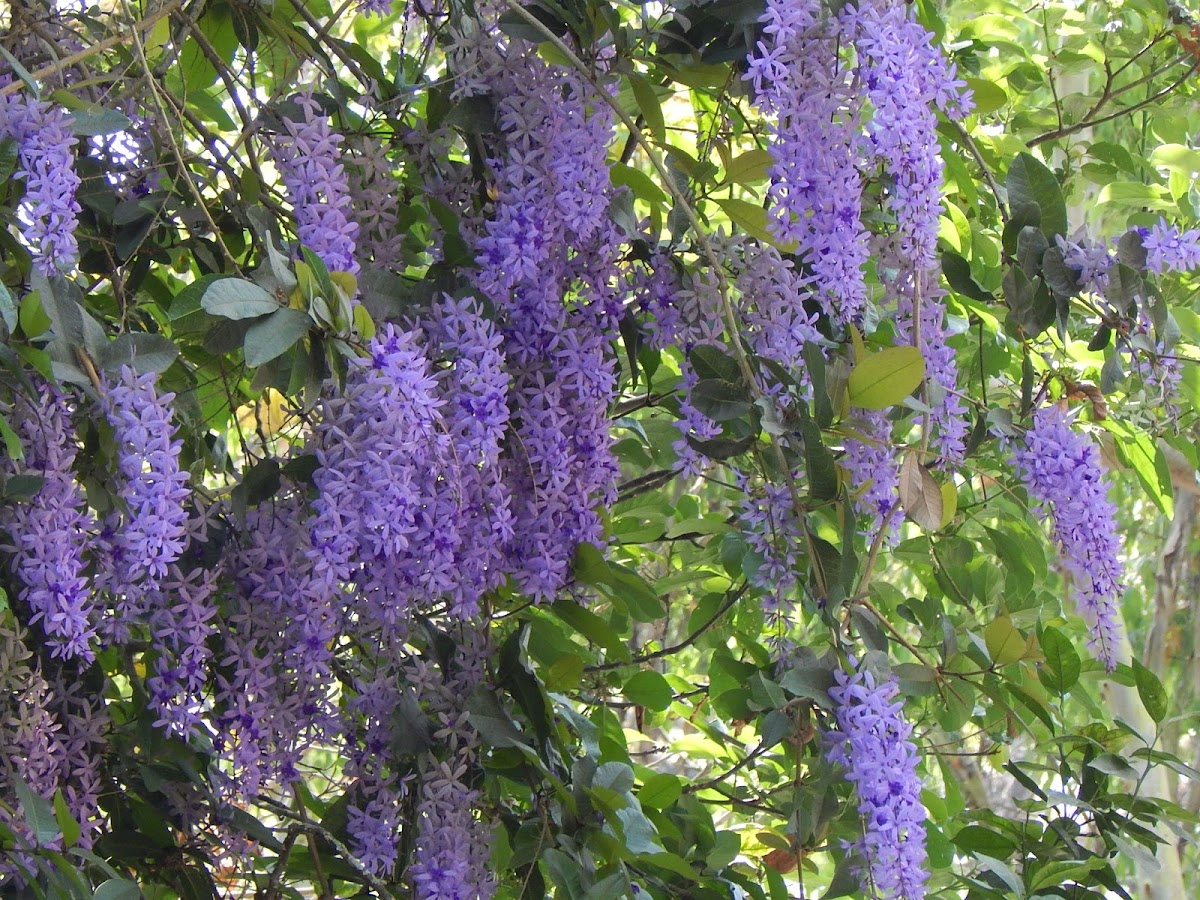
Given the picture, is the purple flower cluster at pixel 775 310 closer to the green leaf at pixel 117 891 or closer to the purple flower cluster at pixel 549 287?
the purple flower cluster at pixel 549 287

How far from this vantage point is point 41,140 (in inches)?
37.2

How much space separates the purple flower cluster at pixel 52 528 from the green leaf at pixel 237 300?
161 mm

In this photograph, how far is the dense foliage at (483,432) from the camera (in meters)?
0.93

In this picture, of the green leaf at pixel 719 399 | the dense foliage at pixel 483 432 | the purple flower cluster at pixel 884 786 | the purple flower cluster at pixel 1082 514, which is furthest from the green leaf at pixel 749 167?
the purple flower cluster at pixel 884 786

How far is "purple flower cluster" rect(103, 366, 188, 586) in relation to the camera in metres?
0.87

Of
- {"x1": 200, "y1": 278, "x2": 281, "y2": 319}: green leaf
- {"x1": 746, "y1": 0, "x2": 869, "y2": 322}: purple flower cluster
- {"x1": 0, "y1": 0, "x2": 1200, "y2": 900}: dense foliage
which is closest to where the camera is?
{"x1": 200, "y1": 278, "x2": 281, "y2": 319}: green leaf

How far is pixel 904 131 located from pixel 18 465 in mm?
707

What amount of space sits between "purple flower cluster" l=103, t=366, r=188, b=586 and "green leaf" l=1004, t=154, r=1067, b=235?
0.80 meters

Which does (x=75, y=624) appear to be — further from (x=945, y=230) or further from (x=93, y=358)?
(x=945, y=230)

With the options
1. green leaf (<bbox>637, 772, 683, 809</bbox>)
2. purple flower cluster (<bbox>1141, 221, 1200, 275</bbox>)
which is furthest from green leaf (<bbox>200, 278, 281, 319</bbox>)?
purple flower cluster (<bbox>1141, 221, 1200, 275</bbox>)

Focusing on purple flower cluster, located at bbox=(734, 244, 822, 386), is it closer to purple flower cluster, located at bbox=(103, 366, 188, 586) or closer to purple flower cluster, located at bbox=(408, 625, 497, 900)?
purple flower cluster, located at bbox=(408, 625, 497, 900)

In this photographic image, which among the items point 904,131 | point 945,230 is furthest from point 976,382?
point 904,131

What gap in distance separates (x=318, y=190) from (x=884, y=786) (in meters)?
0.63

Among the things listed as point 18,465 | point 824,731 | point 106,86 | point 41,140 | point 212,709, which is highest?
point 106,86
